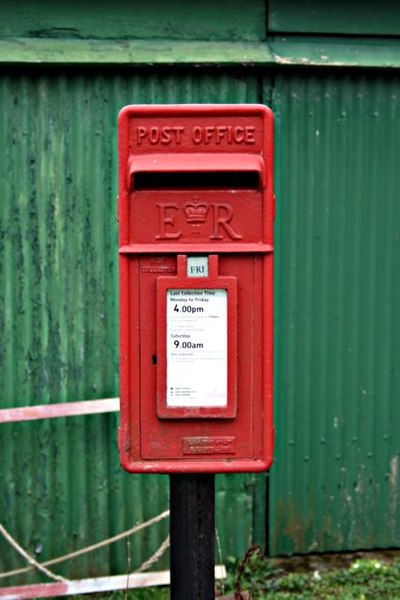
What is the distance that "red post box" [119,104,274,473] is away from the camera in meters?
2.89

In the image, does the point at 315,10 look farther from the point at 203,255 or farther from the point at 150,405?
the point at 150,405

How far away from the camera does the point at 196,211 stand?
9.46ft

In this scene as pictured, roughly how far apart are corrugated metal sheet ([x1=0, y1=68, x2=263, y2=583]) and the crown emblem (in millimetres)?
2192

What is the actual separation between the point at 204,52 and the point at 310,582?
124 inches

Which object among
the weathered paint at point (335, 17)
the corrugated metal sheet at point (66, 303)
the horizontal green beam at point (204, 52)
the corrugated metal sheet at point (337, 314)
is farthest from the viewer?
the corrugated metal sheet at point (337, 314)

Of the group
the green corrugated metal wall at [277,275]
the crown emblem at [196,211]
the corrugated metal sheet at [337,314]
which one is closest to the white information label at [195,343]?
the crown emblem at [196,211]

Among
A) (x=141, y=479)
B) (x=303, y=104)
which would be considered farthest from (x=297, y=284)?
(x=141, y=479)

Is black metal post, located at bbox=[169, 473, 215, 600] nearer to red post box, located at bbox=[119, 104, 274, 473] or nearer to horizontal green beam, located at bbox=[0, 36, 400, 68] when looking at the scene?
red post box, located at bbox=[119, 104, 274, 473]

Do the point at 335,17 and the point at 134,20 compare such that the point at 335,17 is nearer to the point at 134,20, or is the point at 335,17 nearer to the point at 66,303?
the point at 134,20

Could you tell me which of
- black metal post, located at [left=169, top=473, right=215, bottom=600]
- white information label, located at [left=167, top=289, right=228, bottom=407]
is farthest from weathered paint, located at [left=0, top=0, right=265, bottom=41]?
black metal post, located at [left=169, top=473, right=215, bottom=600]

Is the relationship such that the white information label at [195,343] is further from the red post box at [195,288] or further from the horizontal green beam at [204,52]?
the horizontal green beam at [204,52]

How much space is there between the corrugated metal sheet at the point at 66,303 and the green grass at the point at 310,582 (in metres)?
0.49

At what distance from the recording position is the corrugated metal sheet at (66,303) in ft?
16.3

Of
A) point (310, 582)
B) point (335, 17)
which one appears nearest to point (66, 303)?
point (310, 582)
